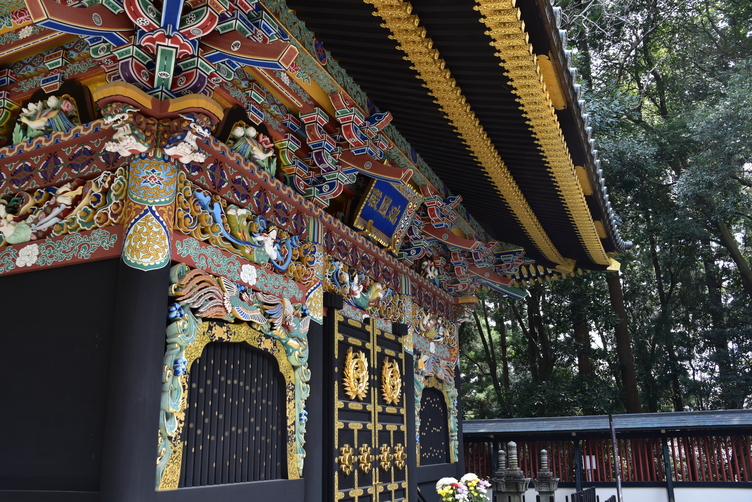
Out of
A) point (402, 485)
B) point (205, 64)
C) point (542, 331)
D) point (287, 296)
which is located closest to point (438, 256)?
point (402, 485)

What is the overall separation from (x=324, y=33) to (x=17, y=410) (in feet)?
11.2

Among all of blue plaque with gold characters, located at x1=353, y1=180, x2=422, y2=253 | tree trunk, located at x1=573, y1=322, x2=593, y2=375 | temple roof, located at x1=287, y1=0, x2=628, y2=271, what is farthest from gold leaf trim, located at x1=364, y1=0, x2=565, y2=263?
tree trunk, located at x1=573, y1=322, x2=593, y2=375

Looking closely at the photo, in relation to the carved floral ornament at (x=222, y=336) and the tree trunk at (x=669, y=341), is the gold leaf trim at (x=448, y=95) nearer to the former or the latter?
the carved floral ornament at (x=222, y=336)

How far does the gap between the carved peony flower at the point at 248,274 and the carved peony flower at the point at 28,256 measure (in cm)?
141

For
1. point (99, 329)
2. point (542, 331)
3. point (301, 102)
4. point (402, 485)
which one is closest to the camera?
point (99, 329)

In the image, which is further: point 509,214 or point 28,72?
point 509,214

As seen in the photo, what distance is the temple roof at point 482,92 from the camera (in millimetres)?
4012

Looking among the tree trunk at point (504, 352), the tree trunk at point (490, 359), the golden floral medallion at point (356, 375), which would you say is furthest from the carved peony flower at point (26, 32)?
the tree trunk at point (504, 352)

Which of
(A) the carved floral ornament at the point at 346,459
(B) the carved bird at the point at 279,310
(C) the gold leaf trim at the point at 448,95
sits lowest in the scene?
(A) the carved floral ornament at the point at 346,459

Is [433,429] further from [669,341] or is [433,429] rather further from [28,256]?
[669,341]

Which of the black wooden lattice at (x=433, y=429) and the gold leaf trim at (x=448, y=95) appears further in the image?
the black wooden lattice at (x=433, y=429)

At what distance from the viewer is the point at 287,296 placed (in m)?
5.03

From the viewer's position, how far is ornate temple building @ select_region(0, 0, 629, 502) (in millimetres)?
3541

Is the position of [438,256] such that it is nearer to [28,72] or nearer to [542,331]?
[28,72]
